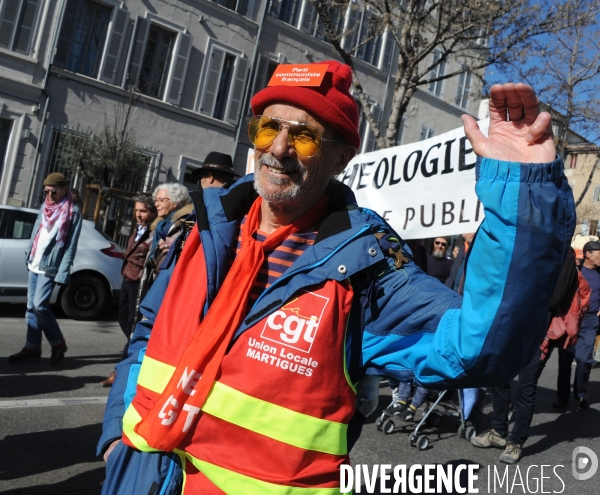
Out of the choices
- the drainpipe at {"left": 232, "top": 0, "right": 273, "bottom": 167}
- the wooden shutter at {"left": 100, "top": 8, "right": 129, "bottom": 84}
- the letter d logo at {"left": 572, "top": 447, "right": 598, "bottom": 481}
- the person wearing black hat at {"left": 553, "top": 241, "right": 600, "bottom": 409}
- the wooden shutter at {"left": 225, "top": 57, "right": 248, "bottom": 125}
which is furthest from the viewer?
the drainpipe at {"left": 232, "top": 0, "right": 273, "bottom": 167}

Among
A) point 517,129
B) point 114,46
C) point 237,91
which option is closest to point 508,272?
point 517,129

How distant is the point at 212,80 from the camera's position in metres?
20.1

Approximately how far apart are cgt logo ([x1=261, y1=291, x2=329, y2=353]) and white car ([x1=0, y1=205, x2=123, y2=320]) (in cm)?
843

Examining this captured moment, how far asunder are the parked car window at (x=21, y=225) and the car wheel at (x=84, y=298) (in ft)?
3.13

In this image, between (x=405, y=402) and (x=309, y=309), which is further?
(x=405, y=402)

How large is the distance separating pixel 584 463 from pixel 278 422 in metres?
5.15

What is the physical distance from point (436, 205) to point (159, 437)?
5.19m

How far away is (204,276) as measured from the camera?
6.28 ft

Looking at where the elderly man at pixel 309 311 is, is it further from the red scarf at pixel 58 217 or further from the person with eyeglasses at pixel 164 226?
the red scarf at pixel 58 217

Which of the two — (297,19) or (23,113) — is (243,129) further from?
(23,113)

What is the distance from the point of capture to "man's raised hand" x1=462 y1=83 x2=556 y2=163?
1.35 meters

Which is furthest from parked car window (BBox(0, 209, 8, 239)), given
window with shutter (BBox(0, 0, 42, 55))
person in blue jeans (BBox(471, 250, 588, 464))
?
window with shutter (BBox(0, 0, 42, 55))

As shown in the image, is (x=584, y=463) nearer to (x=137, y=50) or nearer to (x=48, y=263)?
(x=48, y=263)

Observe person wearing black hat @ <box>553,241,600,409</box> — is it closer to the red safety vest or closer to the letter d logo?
the letter d logo
